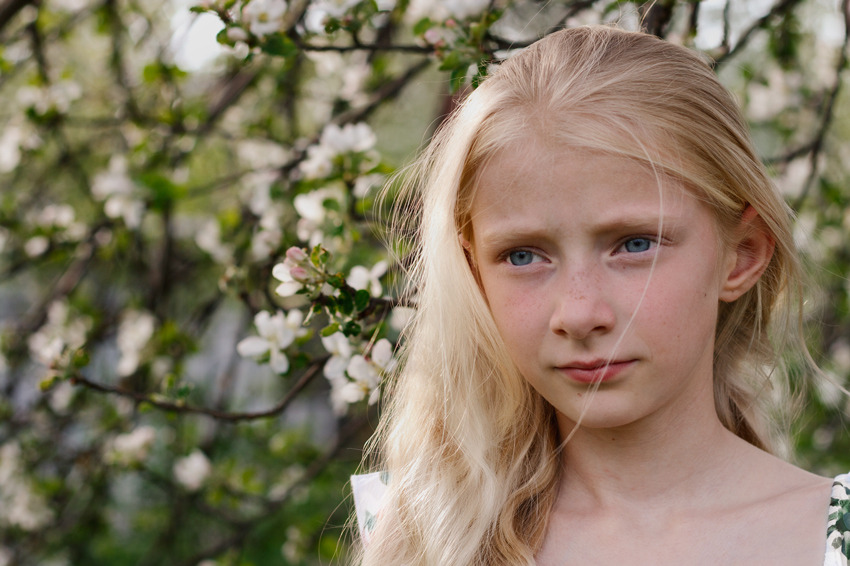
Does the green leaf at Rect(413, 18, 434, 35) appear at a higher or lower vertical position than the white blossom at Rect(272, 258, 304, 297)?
higher

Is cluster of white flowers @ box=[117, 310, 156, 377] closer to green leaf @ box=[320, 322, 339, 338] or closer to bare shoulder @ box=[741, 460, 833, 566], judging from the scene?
green leaf @ box=[320, 322, 339, 338]

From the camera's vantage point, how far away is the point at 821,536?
1061 mm

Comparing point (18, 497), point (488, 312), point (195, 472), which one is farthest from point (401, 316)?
point (18, 497)

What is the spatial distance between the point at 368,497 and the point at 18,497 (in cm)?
212

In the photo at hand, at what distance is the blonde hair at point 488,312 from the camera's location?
3.58 feet

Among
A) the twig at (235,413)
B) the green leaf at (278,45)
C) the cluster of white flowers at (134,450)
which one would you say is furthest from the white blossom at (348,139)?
the cluster of white flowers at (134,450)

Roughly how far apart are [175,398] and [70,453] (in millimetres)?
1906

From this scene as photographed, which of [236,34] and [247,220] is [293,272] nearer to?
[236,34]

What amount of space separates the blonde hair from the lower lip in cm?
21

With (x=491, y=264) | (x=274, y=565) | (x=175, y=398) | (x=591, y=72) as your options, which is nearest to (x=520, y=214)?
(x=491, y=264)

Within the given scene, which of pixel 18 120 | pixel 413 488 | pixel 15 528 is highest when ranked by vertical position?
pixel 413 488

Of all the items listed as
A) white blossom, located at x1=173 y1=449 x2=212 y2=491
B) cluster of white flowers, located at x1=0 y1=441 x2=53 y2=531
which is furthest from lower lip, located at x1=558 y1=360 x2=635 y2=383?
cluster of white flowers, located at x1=0 y1=441 x2=53 y2=531

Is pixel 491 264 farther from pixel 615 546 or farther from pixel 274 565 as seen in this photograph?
pixel 274 565

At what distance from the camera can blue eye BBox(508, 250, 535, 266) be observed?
108cm
